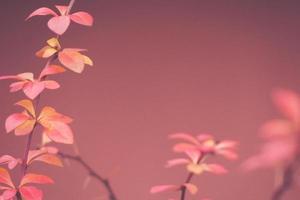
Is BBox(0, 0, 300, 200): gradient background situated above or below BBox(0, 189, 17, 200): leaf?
above

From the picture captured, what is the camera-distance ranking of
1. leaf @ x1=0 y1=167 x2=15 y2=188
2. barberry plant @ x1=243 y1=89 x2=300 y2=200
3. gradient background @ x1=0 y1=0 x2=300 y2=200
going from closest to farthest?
barberry plant @ x1=243 y1=89 x2=300 y2=200
leaf @ x1=0 y1=167 x2=15 y2=188
gradient background @ x1=0 y1=0 x2=300 y2=200

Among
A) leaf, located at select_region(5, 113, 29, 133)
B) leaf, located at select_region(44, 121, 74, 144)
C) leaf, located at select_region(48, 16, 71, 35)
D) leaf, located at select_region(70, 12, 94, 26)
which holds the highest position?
leaf, located at select_region(70, 12, 94, 26)

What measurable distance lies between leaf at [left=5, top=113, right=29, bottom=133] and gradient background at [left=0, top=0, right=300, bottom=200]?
Answer: 35 centimetres

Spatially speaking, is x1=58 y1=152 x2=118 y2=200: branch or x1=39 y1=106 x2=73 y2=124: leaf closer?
x1=39 y1=106 x2=73 y2=124: leaf

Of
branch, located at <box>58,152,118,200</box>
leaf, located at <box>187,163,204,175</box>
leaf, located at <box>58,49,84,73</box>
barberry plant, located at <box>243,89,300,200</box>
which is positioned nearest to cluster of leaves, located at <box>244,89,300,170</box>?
barberry plant, located at <box>243,89,300,200</box>

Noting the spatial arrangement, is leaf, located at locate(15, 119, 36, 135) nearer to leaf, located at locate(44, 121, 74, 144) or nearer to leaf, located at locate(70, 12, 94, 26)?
leaf, located at locate(44, 121, 74, 144)

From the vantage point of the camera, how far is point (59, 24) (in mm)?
749

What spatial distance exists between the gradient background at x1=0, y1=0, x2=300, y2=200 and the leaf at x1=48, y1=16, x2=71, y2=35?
358 mm

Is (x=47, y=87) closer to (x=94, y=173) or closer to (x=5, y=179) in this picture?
(x=5, y=179)

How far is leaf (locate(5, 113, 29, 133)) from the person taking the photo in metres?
0.76

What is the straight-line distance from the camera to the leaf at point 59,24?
2.41 ft

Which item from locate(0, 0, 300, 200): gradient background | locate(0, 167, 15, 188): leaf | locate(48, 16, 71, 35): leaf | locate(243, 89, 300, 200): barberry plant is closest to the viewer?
locate(243, 89, 300, 200): barberry plant

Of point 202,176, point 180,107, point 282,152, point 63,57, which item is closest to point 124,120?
point 180,107

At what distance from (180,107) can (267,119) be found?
241mm
